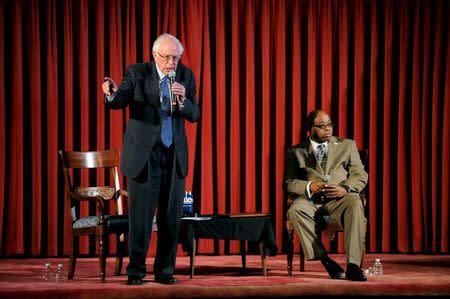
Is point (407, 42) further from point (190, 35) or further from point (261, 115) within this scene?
point (190, 35)

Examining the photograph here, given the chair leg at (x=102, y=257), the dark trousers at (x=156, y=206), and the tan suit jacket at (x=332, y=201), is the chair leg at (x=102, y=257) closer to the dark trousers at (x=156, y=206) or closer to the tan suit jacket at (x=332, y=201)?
the dark trousers at (x=156, y=206)

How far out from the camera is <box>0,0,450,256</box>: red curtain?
6.00 meters

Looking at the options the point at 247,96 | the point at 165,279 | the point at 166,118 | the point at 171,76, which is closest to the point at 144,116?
the point at 166,118

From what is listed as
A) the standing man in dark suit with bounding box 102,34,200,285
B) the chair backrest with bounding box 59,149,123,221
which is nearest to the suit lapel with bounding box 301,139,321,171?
→ the standing man in dark suit with bounding box 102,34,200,285

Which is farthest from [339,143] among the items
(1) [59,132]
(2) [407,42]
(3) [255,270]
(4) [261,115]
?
(1) [59,132]

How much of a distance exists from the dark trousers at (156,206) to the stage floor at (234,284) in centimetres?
16

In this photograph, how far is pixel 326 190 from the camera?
14.7 ft

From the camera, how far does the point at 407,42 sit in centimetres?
626

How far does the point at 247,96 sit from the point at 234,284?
2.46 metres

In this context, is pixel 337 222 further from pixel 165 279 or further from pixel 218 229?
pixel 165 279

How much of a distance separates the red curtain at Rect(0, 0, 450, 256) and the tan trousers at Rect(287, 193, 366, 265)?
165 cm

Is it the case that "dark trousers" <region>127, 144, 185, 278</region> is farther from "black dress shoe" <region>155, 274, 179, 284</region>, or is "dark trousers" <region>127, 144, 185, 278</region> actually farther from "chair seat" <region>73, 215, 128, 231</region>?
"chair seat" <region>73, 215, 128, 231</region>

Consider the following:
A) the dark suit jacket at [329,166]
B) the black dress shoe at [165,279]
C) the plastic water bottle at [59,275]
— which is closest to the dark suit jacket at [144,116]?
the black dress shoe at [165,279]

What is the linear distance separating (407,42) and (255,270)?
264cm
